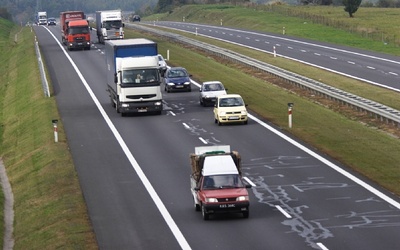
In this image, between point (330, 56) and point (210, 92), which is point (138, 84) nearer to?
point (210, 92)

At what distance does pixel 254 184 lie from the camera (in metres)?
36.4

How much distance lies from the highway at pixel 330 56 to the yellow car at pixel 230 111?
1862cm

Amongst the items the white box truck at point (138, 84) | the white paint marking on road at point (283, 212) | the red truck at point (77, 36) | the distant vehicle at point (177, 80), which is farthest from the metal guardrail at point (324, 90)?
the white paint marking on road at point (283, 212)

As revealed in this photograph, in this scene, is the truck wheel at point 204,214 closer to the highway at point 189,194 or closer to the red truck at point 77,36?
the highway at point 189,194

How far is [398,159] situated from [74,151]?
583 inches

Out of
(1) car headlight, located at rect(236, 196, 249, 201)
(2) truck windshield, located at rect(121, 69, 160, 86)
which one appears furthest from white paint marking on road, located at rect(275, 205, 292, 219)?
(2) truck windshield, located at rect(121, 69, 160, 86)

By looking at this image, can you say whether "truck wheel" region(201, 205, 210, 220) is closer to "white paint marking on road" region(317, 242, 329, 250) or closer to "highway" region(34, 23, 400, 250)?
"highway" region(34, 23, 400, 250)

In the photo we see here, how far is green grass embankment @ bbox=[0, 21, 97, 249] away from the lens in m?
30.4

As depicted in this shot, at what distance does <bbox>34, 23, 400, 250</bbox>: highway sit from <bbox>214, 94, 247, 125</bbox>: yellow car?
0.49m

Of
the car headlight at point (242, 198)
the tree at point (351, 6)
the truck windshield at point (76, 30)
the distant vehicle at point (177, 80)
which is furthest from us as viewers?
the tree at point (351, 6)

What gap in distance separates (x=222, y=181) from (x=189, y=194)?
4.76 m

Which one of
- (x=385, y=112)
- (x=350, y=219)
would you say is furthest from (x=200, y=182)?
(x=385, y=112)

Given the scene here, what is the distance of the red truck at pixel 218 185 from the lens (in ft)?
98.7

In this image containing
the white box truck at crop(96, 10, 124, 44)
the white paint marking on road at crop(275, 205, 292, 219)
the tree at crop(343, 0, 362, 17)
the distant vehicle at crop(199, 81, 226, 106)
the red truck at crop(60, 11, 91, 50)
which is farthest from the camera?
the tree at crop(343, 0, 362, 17)
